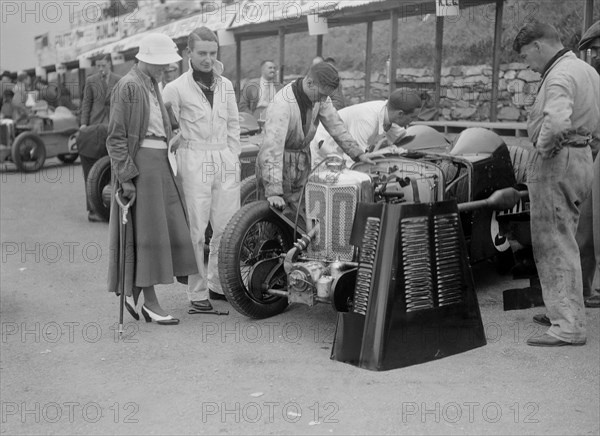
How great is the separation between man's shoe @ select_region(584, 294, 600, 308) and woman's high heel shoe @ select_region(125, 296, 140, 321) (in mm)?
3294

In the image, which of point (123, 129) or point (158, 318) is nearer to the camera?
point (123, 129)

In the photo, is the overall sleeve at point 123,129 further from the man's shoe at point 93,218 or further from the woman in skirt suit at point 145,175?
the man's shoe at point 93,218

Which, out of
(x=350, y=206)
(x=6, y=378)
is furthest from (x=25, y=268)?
(x=350, y=206)

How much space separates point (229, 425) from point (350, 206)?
1.86m

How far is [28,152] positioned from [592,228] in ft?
38.9

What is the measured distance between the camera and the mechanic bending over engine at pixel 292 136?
5777 mm

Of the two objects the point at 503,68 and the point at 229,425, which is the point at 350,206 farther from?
the point at 503,68

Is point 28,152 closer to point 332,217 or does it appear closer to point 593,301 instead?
point 332,217

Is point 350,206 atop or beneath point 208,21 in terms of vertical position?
beneath

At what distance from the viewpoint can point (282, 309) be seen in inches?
235

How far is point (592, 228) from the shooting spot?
6.37 metres

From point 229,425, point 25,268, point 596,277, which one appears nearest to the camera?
point 229,425

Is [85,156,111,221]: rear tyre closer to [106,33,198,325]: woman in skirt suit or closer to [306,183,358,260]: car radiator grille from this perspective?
[106,33,198,325]: woman in skirt suit

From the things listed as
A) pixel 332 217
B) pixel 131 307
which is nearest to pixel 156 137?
pixel 131 307
